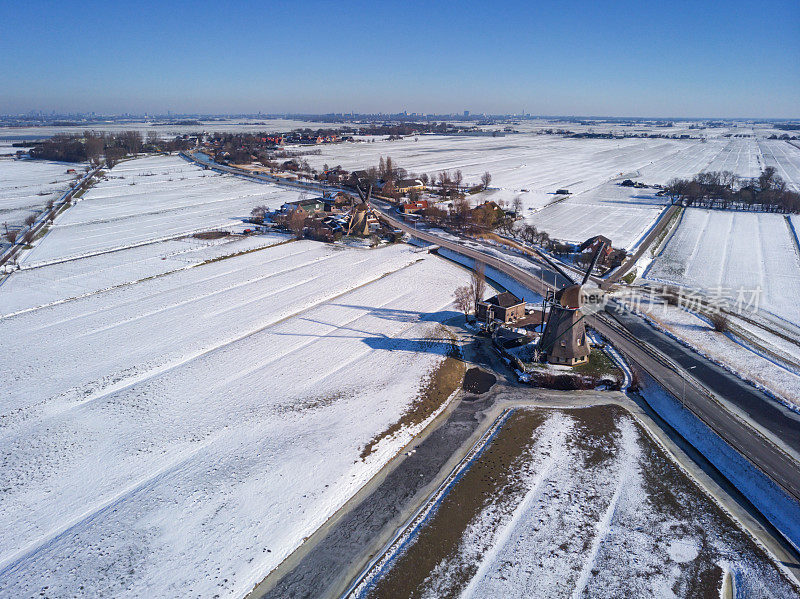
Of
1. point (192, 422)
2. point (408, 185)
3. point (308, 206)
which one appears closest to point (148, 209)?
point (308, 206)

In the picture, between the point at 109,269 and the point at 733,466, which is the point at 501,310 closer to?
the point at 733,466

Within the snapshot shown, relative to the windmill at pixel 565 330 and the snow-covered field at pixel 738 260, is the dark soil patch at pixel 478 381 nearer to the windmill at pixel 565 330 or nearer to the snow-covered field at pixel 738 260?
the windmill at pixel 565 330

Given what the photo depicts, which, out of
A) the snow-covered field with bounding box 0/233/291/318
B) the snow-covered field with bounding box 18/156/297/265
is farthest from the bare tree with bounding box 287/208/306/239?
the snow-covered field with bounding box 18/156/297/265

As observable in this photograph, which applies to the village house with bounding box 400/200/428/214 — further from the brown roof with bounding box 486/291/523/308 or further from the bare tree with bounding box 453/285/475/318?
the brown roof with bounding box 486/291/523/308

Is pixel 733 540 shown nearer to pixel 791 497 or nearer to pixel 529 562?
pixel 791 497

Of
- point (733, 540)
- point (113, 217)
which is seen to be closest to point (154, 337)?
point (733, 540)

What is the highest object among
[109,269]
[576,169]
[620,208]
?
[576,169]

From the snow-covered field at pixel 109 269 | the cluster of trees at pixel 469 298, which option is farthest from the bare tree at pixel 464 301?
the snow-covered field at pixel 109 269

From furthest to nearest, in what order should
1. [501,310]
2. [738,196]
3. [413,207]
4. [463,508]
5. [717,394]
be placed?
[738,196]
[413,207]
[501,310]
[717,394]
[463,508]
